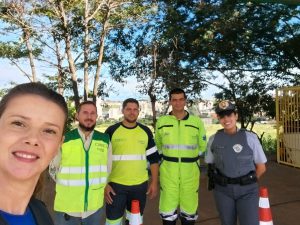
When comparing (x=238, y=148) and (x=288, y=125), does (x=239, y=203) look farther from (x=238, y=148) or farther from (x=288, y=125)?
(x=288, y=125)

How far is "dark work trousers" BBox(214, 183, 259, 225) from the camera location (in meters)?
3.81

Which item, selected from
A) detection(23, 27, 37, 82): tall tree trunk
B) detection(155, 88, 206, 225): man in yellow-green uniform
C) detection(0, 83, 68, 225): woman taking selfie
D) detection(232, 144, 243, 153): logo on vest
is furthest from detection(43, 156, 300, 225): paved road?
detection(23, 27, 37, 82): tall tree trunk

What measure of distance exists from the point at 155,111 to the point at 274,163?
3.67 m

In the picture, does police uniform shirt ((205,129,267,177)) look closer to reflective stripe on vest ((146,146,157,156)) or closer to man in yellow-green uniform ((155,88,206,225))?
man in yellow-green uniform ((155,88,206,225))

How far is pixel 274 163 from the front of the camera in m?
10.8

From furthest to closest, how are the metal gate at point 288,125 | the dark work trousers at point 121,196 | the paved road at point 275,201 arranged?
the metal gate at point 288,125
the paved road at point 275,201
the dark work trousers at point 121,196

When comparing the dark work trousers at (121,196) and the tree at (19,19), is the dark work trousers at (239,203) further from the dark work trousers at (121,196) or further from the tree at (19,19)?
the tree at (19,19)

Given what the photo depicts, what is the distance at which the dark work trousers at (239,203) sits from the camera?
150 inches

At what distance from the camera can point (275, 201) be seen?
6.52 m

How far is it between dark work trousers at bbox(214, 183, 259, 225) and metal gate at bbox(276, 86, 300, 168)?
6716 mm

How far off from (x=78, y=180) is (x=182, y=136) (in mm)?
1525

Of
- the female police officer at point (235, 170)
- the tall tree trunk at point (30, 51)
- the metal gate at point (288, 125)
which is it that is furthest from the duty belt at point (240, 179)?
the tall tree trunk at point (30, 51)

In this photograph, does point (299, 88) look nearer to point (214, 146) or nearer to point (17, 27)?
point (214, 146)

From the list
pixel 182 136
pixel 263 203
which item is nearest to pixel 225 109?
pixel 182 136
